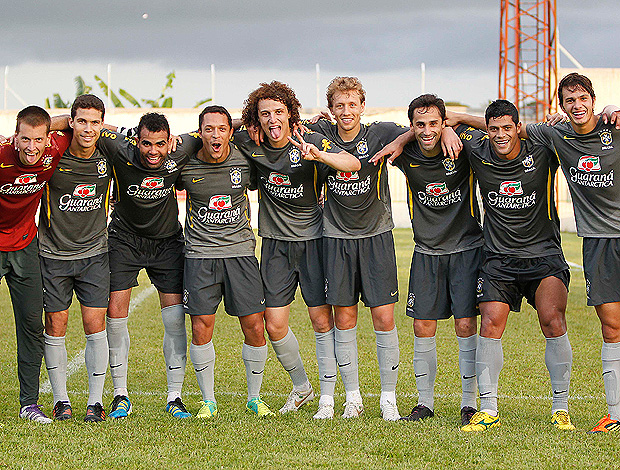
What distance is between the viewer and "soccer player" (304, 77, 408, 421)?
17.4 feet

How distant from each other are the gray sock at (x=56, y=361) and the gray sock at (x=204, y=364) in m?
0.87

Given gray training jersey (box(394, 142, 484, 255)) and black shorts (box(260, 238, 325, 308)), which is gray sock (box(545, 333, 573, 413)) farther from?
black shorts (box(260, 238, 325, 308))

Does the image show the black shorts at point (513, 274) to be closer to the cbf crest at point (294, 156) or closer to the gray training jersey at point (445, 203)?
the gray training jersey at point (445, 203)

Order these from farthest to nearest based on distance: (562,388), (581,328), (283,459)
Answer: (581,328) < (562,388) < (283,459)

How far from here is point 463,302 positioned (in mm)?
5160

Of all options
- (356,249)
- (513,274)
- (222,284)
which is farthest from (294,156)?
(513,274)

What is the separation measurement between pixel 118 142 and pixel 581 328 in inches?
232

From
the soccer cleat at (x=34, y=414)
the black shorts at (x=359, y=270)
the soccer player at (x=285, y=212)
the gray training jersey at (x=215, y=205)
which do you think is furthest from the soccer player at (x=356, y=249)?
the soccer cleat at (x=34, y=414)

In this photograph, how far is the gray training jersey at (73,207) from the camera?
16.9 feet

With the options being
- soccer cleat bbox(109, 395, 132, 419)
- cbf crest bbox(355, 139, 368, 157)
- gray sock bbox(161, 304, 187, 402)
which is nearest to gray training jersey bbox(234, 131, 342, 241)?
cbf crest bbox(355, 139, 368, 157)

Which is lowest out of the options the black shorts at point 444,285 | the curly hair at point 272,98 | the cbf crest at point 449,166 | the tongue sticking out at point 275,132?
the black shorts at point 444,285

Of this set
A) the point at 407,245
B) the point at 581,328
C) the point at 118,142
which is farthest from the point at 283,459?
the point at 407,245

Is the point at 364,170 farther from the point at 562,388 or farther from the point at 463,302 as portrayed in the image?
the point at 562,388

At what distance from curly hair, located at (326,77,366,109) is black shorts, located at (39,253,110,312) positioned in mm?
1900
